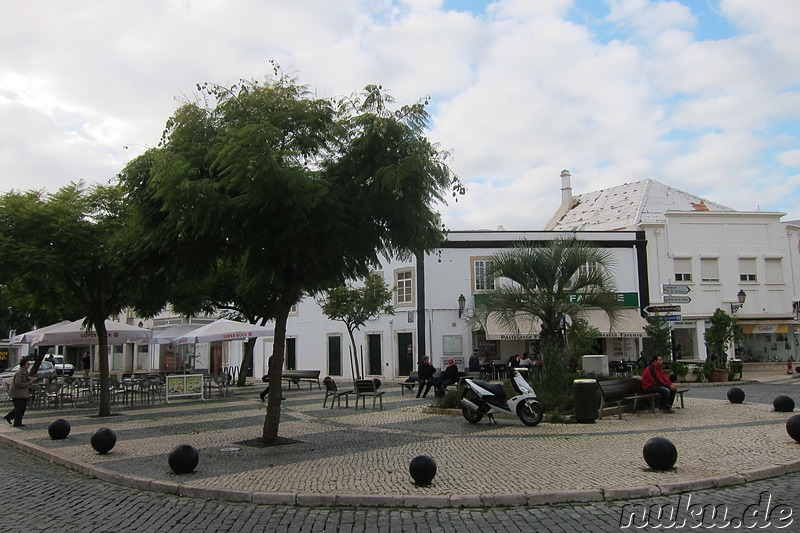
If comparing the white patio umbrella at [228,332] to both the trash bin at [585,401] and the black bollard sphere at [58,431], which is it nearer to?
the black bollard sphere at [58,431]

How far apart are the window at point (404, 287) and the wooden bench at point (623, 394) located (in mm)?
16593

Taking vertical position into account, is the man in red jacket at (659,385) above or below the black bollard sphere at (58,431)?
above

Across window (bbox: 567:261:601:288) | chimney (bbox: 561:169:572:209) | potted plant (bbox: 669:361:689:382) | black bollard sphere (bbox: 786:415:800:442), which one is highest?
chimney (bbox: 561:169:572:209)

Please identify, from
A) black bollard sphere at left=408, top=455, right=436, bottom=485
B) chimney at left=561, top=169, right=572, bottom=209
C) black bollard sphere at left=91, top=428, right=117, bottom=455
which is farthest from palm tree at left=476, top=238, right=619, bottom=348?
chimney at left=561, top=169, right=572, bottom=209

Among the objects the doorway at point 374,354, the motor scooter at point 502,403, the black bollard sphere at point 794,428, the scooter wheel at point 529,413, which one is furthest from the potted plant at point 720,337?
the black bollard sphere at point 794,428

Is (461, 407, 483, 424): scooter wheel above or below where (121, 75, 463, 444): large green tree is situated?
below

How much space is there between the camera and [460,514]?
6.67 metres

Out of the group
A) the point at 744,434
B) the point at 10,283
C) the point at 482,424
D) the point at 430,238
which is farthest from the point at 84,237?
the point at 744,434

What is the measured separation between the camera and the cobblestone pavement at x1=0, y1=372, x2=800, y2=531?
6895mm

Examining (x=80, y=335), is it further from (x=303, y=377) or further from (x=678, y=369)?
(x=678, y=369)

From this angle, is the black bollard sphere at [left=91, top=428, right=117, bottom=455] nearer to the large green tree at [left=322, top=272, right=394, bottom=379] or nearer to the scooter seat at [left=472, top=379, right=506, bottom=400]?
the scooter seat at [left=472, top=379, right=506, bottom=400]

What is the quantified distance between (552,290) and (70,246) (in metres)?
12.3

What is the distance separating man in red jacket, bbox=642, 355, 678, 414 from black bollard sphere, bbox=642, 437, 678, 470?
686 cm

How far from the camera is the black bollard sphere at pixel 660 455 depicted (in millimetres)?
7977
